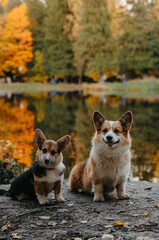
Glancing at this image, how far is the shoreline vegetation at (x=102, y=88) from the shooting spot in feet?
119

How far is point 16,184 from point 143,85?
33666mm

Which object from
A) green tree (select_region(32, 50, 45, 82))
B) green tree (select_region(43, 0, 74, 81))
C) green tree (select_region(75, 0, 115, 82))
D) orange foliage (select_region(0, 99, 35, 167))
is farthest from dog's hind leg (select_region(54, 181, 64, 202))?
green tree (select_region(32, 50, 45, 82))

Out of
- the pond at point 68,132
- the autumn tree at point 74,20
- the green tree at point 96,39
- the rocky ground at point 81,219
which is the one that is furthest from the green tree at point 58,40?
the rocky ground at point 81,219

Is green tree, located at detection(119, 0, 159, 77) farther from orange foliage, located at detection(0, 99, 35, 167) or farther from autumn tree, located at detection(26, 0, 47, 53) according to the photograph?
orange foliage, located at detection(0, 99, 35, 167)

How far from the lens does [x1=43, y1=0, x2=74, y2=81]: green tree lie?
141ft

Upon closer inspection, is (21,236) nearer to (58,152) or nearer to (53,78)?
(58,152)

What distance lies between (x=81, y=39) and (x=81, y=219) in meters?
35.2

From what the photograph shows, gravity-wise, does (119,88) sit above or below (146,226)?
above

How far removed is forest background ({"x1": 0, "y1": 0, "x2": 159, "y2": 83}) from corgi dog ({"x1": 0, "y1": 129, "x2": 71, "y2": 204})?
34053 mm

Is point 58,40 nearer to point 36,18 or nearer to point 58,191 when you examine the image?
point 36,18

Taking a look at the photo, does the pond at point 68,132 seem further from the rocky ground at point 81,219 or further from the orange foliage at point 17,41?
the orange foliage at point 17,41

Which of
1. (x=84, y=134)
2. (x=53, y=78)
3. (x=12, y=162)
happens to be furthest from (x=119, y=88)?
(x=12, y=162)

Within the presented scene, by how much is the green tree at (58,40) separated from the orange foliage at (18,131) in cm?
2181

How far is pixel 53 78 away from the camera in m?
49.0
